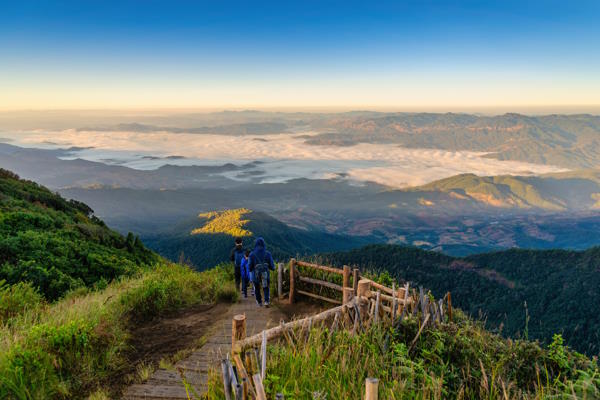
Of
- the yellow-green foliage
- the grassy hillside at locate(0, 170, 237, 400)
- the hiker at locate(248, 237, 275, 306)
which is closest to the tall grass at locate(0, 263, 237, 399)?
the grassy hillside at locate(0, 170, 237, 400)

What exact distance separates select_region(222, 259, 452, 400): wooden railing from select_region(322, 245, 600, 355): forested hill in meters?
34.6

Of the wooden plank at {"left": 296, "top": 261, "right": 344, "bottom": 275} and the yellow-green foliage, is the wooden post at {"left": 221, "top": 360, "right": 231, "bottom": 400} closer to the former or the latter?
the wooden plank at {"left": 296, "top": 261, "right": 344, "bottom": 275}

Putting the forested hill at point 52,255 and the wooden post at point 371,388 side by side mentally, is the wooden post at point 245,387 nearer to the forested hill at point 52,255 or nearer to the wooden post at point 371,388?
the wooden post at point 371,388

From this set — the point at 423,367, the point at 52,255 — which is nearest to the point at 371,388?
the point at 423,367

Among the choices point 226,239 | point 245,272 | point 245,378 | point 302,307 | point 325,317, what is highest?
point 245,378

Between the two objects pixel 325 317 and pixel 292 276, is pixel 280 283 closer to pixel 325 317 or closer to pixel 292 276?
pixel 292 276

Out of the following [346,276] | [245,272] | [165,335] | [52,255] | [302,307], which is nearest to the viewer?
[165,335]

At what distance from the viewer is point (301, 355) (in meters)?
5.11

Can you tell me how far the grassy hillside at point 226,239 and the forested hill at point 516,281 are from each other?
69.1 feet

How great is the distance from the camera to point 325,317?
6.47 metres

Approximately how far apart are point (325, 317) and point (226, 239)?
98.6 meters

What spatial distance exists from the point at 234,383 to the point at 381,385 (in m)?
2.01

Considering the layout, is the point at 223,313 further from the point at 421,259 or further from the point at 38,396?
the point at 421,259

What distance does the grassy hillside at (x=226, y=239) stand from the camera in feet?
315
